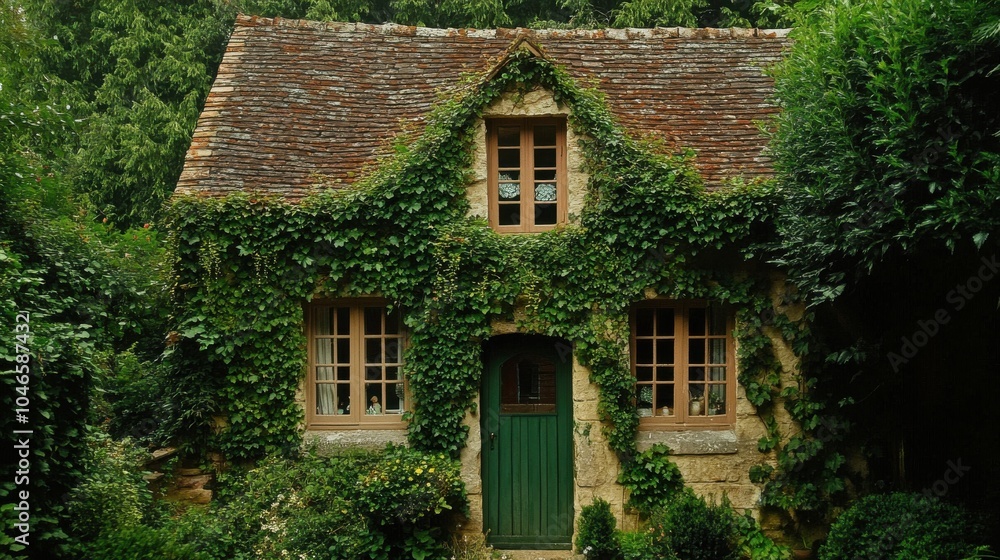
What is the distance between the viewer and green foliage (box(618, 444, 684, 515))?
8.81 m

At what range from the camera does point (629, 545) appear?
27.9 ft

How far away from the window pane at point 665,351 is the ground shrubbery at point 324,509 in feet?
8.98

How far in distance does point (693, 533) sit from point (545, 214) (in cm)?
397

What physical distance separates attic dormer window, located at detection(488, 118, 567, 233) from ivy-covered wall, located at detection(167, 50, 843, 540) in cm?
45

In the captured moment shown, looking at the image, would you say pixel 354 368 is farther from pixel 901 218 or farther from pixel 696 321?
pixel 901 218

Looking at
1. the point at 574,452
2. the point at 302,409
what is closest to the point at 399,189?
the point at 302,409

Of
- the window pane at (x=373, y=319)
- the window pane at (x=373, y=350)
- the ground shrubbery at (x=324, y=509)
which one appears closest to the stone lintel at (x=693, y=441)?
the ground shrubbery at (x=324, y=509)

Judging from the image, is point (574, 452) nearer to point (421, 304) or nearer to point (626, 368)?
point (626, 368)

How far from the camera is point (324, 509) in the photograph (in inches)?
328

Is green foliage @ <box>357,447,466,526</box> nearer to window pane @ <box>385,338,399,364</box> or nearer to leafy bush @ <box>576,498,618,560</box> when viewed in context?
window pane @ <box>385,338,399,364</box>

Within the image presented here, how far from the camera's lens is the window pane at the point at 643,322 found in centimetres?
939

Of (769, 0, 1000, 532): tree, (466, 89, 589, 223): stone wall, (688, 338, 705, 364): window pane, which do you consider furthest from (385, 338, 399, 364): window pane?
(769, 0, 1000, 532): tree

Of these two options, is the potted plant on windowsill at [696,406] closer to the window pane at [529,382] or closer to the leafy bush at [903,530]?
the window pane at [529,382]

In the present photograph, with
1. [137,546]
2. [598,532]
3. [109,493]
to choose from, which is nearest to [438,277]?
[598,532]
